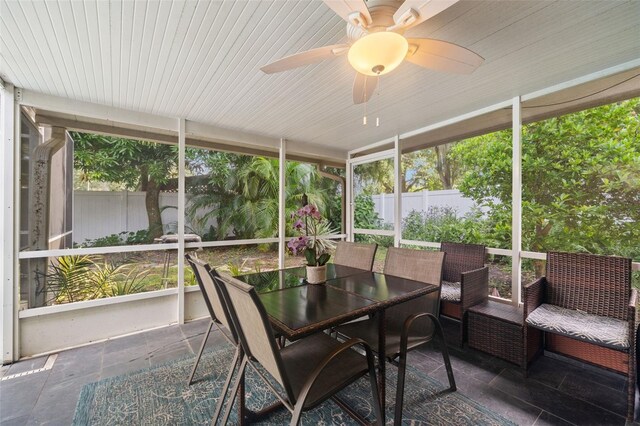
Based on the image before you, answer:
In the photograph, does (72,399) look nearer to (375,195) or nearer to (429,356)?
(429,356)

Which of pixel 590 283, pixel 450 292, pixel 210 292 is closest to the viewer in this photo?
pixel 210 292

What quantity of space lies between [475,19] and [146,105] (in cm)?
305

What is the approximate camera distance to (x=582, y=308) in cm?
218

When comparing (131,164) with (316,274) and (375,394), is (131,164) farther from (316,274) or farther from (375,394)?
(375,394)

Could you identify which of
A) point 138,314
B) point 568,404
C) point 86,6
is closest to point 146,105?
point 86,6

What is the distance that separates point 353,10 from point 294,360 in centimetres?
186

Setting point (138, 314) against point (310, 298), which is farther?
point (138, 314)

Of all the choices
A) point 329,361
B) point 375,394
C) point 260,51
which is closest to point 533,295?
point 375,394

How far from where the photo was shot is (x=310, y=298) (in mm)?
1709

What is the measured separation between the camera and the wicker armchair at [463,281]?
2.54 metres

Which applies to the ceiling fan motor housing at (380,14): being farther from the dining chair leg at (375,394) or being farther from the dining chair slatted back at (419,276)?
the dining chair leg at (375,394)

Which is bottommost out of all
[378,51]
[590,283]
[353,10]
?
[590,283]

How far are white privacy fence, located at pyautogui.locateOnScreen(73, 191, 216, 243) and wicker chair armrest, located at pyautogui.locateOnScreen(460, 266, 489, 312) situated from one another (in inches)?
131

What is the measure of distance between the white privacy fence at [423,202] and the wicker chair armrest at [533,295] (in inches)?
45.1
